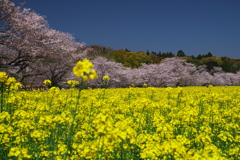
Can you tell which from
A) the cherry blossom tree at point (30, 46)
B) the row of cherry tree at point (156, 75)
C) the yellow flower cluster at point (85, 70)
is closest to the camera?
the yellow flower cluster at point (85, 70)

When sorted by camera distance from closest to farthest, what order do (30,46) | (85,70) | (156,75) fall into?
(85,70)
(30,46)
(156,75)

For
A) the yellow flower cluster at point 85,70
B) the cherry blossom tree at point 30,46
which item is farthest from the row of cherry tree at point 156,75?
the yellow flower cluster at point 85,70

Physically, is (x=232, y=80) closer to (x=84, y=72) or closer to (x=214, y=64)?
(x=214, y=64)

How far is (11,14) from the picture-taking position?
17.4 m

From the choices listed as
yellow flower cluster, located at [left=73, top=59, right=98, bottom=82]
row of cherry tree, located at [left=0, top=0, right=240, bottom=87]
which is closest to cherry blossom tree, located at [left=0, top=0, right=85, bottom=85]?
row of cherry tree, located at [left=0, top=0, right=240, bottom=87]

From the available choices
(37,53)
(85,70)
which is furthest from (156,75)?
(85,70)

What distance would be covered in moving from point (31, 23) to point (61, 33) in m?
5.62

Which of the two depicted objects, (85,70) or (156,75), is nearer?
(85,70)

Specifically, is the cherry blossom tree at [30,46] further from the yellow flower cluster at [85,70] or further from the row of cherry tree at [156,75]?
the yellow flower cluster at [85,70]

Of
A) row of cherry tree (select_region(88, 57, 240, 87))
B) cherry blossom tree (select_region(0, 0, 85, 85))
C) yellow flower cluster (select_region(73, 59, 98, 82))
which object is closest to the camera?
yellow flower cluster (select_region(73, 59, 98, 82))

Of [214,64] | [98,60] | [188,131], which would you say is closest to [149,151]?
[188,131]

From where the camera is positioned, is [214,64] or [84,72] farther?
[214,64]

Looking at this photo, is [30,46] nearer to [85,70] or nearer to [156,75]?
[85,70]

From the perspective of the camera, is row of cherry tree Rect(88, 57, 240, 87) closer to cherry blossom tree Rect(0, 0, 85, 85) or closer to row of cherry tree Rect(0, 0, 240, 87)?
row of cherry tree Rect(0, 0, 240, 87)
